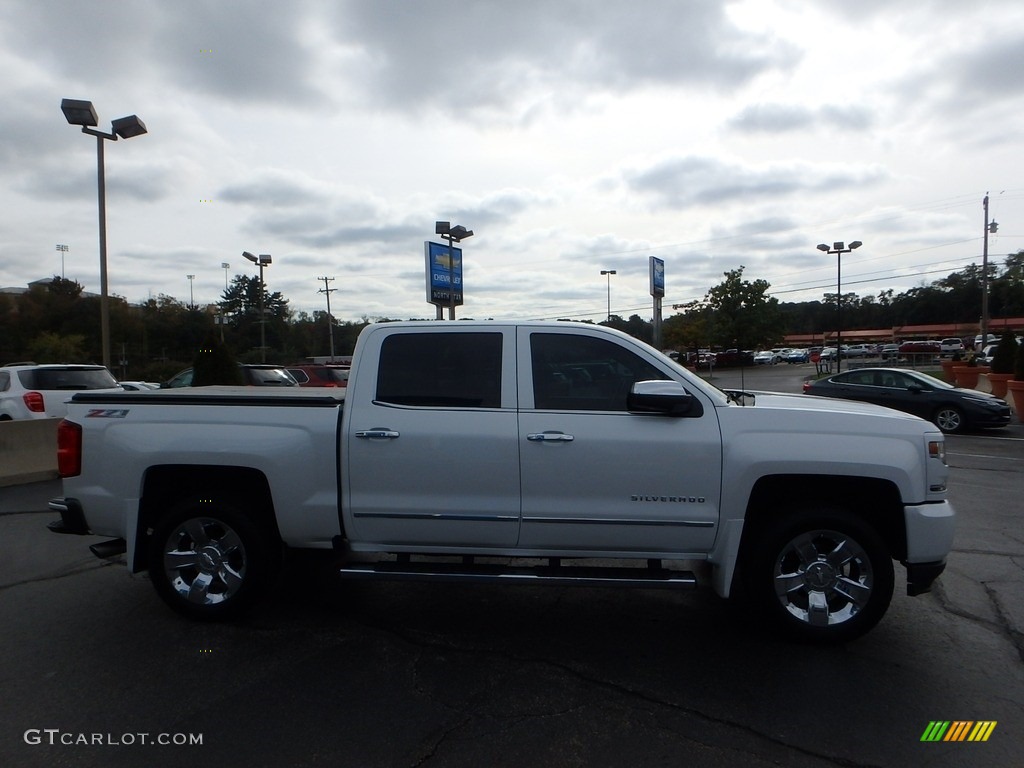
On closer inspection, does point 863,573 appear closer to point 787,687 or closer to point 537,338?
point 787,687

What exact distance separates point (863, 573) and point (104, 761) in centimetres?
413

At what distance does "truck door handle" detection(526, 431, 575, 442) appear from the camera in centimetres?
442

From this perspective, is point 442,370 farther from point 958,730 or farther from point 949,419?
point 949,419

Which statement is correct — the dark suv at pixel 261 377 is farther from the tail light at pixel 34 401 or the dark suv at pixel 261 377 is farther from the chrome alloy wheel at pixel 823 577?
the chrome alloy wheel at pixel 823 577

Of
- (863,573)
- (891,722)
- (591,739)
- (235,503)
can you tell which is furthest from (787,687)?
(235,503)

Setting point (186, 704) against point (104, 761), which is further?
point (186, 704)

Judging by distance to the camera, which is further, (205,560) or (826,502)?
(205,560)

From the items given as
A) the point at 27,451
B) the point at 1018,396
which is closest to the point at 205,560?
the point at 27,451

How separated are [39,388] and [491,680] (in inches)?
469

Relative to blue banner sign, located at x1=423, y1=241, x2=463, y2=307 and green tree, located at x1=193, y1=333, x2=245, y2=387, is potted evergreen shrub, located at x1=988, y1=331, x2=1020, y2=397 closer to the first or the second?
blue banner sign, located at x1=423, y1=241, x2=463, y2=307

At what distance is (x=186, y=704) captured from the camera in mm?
3791

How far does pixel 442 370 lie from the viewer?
15.4 feet

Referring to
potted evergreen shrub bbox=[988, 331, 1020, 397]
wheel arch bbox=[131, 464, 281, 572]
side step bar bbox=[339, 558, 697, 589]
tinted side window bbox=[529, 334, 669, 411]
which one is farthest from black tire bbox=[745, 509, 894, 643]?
potted evergreen shrub bbox=[988, 331, 1020, 397]

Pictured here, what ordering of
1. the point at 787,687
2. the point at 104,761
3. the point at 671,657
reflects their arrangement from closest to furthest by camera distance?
the point at 104,761 → the point at 787,687 → the point at 671,657
